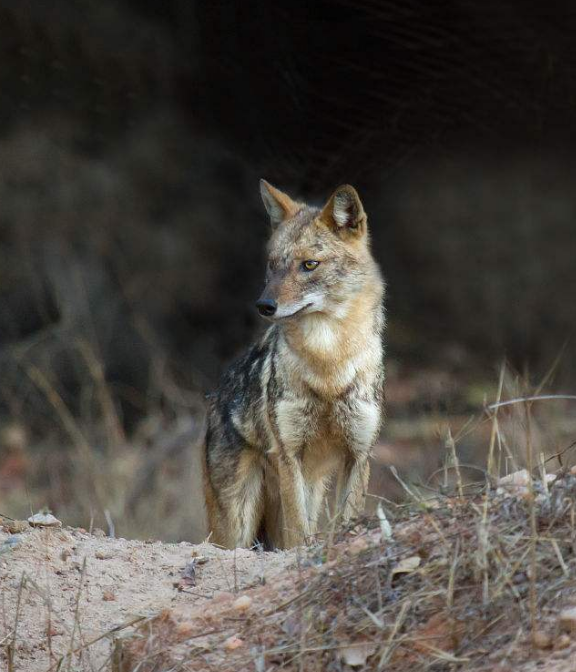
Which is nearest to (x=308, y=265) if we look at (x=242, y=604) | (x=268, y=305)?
(x=268, y=305)

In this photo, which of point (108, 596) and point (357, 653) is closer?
point (357, 653)

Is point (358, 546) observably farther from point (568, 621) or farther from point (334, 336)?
point (334, 336)

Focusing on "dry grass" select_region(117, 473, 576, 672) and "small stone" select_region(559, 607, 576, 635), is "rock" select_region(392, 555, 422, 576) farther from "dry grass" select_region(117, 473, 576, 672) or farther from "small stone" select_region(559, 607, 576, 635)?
"small stone" select_region(559, 607, 576, 635)

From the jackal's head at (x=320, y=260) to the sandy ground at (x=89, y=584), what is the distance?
4.80 ft

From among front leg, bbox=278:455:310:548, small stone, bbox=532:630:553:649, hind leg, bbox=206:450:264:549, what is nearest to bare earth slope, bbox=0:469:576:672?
small stone, bbox=532:630:553:649

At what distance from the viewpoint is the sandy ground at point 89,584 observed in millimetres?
4379

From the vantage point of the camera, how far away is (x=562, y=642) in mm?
3521

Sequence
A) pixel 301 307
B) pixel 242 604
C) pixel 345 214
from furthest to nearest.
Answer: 1. pixel 345 214
2. pixel 301 307
3. pixel 242 604

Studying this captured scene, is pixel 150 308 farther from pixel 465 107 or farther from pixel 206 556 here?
pixel 206 556

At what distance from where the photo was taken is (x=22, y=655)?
440 cm

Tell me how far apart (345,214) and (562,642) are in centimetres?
332

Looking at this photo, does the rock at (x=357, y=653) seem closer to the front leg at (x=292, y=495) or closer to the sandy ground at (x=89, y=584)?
the sandy ground at (x=89, y=584)

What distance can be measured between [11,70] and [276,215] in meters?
5.63

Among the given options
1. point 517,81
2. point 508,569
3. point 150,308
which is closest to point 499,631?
point 508,569
